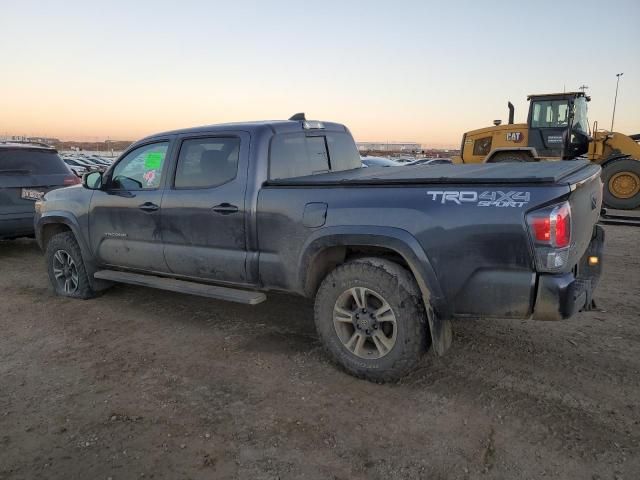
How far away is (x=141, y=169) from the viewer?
4953 mm

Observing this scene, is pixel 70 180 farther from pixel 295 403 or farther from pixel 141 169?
pixel 295 403

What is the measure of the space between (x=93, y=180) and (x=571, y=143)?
1163 cm

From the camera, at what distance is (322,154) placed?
4754 mm

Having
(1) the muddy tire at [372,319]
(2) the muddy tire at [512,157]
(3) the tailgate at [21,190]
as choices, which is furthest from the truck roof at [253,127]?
(2) the muddy tire at [512,157]

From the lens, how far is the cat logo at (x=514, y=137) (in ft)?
44.9

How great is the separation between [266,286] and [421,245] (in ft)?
4.80

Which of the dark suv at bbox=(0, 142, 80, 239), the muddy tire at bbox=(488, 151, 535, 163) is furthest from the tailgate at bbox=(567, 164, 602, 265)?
the muddy tire at bbox=(488, 151, 535, 163)

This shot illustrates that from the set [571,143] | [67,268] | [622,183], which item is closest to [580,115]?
[571,143]

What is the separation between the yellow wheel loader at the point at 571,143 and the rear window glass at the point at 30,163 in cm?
1076

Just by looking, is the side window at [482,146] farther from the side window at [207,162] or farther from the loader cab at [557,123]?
the side window at [207,162]

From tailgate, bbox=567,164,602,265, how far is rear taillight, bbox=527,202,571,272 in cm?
13

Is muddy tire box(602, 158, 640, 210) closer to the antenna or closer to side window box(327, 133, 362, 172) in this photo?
side window box(327, 133, 362, 172)

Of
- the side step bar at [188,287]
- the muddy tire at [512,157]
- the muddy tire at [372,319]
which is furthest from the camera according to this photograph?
the muddy tire at [512,157]

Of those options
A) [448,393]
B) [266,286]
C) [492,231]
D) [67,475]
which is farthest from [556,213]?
[67,475]
